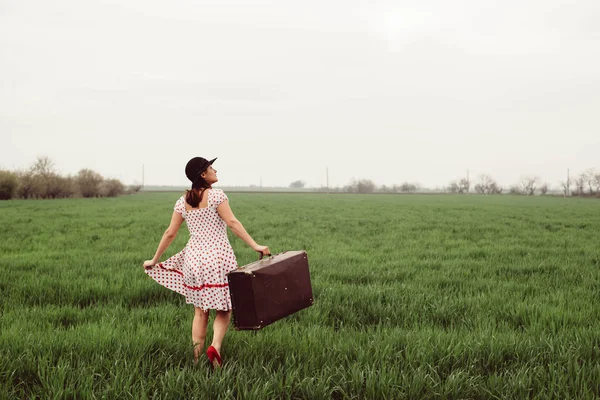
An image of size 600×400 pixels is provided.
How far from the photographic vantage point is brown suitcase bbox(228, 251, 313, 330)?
298 cm

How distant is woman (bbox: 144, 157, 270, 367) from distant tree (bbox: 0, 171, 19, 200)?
142 ft

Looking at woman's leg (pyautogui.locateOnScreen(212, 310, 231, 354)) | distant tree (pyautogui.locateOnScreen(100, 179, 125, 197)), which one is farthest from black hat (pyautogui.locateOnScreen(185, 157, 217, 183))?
distant tree (pyautogui.locateOnScreen(100, 179, 125, 197))

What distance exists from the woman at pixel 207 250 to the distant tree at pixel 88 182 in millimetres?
52959

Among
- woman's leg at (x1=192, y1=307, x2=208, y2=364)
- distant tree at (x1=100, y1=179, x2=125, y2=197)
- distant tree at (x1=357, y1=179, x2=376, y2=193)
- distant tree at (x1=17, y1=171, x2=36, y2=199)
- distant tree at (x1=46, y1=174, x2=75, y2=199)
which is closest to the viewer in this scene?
woman's leg at (x1=192, y1=307, x2=208, y2=364)

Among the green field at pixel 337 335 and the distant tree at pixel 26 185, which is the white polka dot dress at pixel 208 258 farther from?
the distant tree at pixel 26 185

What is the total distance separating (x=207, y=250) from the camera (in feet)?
11.3

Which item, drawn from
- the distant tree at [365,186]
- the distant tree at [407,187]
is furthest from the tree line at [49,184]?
the distant tree at [407,187]

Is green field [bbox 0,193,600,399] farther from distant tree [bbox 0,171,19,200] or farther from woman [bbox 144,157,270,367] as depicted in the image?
distant tree [bbox 0,171,19,200]

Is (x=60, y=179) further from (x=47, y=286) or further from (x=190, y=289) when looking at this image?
(x=190, y=289)

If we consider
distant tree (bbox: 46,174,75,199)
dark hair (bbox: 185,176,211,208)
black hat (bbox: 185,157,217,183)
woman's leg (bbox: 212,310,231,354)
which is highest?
distant tree (bbox: 46,174,75,199)

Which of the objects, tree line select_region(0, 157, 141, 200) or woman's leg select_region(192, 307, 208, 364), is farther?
tree line select_region(0, 157, 141, 200)

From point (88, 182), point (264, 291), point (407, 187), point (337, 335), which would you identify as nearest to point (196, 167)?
point (264, 291)

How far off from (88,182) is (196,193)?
54.7m

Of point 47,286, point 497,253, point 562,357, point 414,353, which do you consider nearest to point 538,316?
point 562,357
